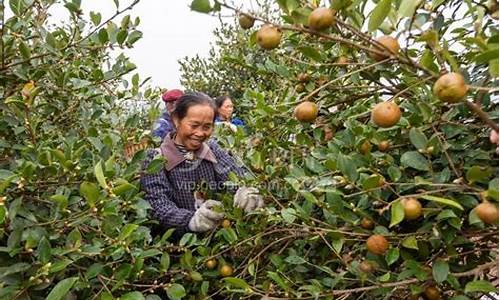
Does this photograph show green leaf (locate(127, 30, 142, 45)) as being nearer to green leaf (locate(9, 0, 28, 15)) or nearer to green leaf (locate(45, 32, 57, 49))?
green leaf (locate(45, 32, 57, 49))

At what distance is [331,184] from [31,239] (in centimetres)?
68

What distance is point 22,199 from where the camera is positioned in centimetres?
A: 135

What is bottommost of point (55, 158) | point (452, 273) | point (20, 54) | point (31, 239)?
point (452, 273)

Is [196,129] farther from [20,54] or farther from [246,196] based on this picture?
[20,54]

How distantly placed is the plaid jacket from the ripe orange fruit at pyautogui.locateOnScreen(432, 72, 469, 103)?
1178 mm

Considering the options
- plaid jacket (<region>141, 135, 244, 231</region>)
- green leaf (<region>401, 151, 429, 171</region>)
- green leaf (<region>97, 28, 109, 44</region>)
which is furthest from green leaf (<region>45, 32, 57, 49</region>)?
green leaf (<region>401, 151, 429, 171</region>)

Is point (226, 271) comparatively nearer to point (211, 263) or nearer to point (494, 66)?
point (211, 263)

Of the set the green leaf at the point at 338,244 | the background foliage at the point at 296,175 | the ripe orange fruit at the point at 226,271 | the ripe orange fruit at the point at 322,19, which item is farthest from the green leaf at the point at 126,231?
the ripe orange fruit at the point at 322,19

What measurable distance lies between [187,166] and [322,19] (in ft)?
4.19

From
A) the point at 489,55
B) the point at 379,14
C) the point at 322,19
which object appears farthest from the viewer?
the point at 379,14

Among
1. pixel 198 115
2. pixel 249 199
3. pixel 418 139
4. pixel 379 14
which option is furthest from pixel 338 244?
pixel 198 115

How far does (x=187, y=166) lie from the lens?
211 centimetres

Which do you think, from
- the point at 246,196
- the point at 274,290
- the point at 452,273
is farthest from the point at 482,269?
the point at 246,196

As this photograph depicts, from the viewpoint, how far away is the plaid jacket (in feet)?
6.19
